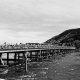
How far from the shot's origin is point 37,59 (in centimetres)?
7144

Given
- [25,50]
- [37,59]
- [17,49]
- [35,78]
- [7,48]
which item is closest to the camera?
[35,78]

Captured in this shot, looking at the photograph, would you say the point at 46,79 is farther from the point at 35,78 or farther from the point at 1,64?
the point at 1,64

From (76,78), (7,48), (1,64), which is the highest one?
(7,48)

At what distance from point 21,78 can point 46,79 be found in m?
5.40

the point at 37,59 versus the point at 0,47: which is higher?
the point at 0,47

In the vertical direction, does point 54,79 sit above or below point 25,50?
below

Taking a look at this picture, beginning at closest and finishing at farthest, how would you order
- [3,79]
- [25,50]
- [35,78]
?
[3,79]
[35,78]
[25,50]

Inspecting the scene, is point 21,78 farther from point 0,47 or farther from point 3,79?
point 0,47

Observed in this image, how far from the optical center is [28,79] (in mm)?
37031

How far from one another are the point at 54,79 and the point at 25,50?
17.3m

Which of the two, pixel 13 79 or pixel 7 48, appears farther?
pixel 7 48

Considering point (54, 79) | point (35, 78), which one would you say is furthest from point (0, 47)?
point (54, 79)

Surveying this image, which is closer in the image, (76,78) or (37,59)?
(76,78)

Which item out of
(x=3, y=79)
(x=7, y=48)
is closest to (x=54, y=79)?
(x=3, y=79)
